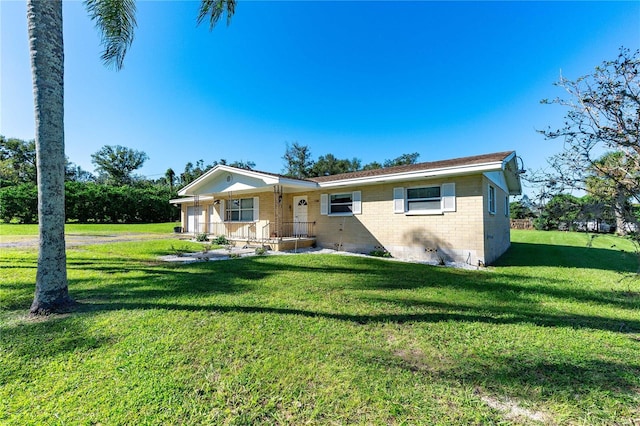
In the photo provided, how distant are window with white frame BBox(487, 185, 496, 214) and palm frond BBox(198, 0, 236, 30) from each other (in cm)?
1077

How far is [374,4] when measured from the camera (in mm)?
10711

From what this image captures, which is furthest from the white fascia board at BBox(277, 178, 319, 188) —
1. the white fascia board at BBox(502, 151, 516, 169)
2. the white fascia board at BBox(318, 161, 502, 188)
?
the white fascia board at BBox(502, 151, 516, 169)

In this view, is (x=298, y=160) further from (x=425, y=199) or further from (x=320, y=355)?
(x=320, y=355)

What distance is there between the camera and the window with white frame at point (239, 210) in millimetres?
15677

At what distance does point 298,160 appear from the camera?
144 ft

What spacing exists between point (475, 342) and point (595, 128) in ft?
9.42

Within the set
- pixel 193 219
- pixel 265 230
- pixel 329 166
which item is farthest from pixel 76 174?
pixel 265 230

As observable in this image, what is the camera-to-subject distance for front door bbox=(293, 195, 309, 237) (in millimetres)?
14078

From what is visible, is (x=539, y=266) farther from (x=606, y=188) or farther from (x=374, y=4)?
(x=374, y=4)

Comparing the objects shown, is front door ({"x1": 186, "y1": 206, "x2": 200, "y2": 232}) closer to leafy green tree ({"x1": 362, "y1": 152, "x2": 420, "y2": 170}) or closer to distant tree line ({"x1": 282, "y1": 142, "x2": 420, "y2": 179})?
distant tree line ({"x1": 282, "y1": 142, "x2": 420, "y2": 179})

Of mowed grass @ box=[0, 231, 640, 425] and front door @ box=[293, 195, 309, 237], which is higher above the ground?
front door @ box=[293, 195, 309, 237]

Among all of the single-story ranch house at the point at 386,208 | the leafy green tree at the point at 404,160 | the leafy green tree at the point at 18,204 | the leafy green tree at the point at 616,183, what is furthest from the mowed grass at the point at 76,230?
the leafy green tree at the point at 404,160

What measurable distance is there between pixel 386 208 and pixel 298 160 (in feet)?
113

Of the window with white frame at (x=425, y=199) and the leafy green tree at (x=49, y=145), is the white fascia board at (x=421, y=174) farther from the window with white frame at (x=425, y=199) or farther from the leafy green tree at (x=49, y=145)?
the leafy green tree at (x=49, y=145)
